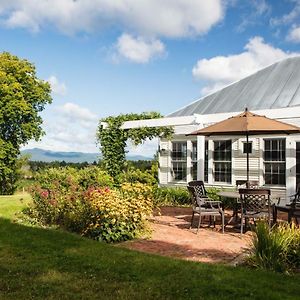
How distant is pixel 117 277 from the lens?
16.4 ft

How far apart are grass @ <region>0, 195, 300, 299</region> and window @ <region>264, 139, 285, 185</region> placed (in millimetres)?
9106

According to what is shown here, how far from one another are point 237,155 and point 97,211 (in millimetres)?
8698

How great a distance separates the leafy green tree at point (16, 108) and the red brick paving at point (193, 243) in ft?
65.0

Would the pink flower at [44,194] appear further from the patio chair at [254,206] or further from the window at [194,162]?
the window at [194,162]

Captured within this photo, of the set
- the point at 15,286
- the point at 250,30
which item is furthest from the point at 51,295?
the point at 250,30

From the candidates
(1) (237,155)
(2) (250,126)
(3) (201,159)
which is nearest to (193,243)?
(2) (250,126)

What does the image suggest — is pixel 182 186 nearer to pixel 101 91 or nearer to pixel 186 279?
pixel 101 91

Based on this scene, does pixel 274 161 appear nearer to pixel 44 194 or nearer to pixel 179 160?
pixel 179 160

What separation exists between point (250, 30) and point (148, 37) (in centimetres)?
529

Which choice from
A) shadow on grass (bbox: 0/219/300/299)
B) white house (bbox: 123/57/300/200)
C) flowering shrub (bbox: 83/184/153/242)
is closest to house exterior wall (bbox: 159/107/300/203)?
white house (bbox: 123/57/300/200)

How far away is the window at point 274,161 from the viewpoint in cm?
1398

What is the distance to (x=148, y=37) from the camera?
13.7 metres

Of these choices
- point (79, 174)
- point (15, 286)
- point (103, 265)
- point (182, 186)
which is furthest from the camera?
point (182, 186)

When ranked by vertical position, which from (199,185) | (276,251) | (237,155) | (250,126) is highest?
(250,126)
